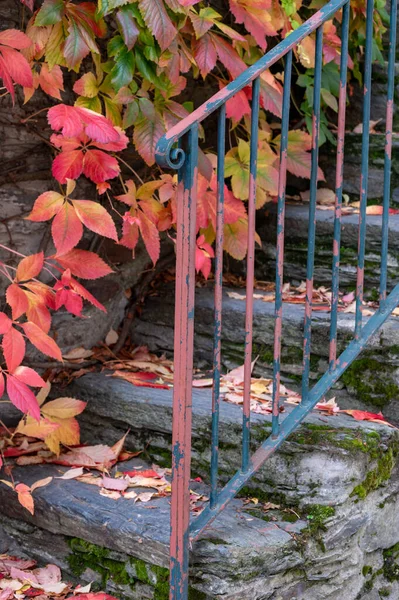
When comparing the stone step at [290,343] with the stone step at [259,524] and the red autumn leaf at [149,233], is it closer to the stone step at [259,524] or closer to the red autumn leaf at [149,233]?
the stone step at [259,524]

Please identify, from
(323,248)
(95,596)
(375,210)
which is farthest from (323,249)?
(95,596)

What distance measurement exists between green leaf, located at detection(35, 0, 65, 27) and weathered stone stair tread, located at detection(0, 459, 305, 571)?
4.17 ft

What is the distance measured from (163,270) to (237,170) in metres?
0.56

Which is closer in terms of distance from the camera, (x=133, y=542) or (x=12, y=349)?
(x=133, y=542)

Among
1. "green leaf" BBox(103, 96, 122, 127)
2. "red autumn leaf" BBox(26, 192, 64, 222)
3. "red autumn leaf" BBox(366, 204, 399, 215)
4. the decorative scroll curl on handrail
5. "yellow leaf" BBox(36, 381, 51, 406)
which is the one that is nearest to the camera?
the decorative scroll curl on handrail

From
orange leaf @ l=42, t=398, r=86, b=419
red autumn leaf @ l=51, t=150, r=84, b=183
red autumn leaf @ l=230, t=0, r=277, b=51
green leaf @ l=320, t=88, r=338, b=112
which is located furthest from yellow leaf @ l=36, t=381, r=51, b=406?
green leaf @ l=320, t=88, r=338, b=112

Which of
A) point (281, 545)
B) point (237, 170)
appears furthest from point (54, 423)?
point (237, 170)

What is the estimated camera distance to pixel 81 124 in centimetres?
209

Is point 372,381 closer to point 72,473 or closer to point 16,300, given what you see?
point 72,473

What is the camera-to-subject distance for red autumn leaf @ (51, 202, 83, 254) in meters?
2.12

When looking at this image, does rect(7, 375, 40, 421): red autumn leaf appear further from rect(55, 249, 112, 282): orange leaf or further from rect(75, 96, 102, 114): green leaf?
rect(75, 96, 102, 114): green leaf

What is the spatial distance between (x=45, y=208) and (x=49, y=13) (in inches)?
20.8

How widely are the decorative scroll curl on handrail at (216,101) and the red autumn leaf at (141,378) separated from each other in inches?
42.5

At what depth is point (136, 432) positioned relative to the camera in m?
2.46
